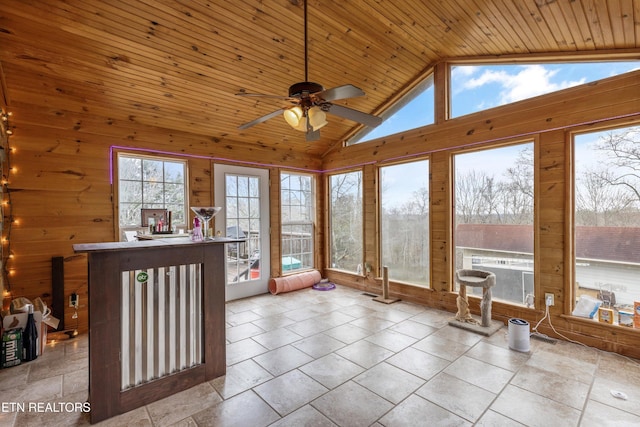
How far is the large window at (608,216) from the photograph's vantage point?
9.52 ft

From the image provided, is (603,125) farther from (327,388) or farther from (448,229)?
(327,388)

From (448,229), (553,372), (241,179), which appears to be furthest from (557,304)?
(241,179)

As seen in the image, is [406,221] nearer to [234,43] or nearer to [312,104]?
[312,104]

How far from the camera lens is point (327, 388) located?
235 centimetres

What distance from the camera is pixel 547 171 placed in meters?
3.31

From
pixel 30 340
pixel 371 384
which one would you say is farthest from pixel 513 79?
pixel 30 340

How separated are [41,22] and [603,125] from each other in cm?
525

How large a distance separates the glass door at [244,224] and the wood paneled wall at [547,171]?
2693mm

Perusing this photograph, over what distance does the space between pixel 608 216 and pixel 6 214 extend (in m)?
6.23

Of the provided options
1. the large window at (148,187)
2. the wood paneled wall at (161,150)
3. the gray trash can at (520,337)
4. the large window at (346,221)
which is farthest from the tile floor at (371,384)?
the large window at (346,221)

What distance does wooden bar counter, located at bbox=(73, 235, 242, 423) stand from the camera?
6.55ft

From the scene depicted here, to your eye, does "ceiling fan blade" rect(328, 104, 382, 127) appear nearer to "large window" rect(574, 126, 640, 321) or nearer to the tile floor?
the tile floor

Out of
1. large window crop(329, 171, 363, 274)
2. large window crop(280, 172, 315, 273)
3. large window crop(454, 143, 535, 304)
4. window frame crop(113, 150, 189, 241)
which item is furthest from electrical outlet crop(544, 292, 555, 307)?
window frame crop(113, 150, 189, 241)

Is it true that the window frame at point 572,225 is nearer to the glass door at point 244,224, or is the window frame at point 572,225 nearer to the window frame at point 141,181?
the glass door at point 244,224
